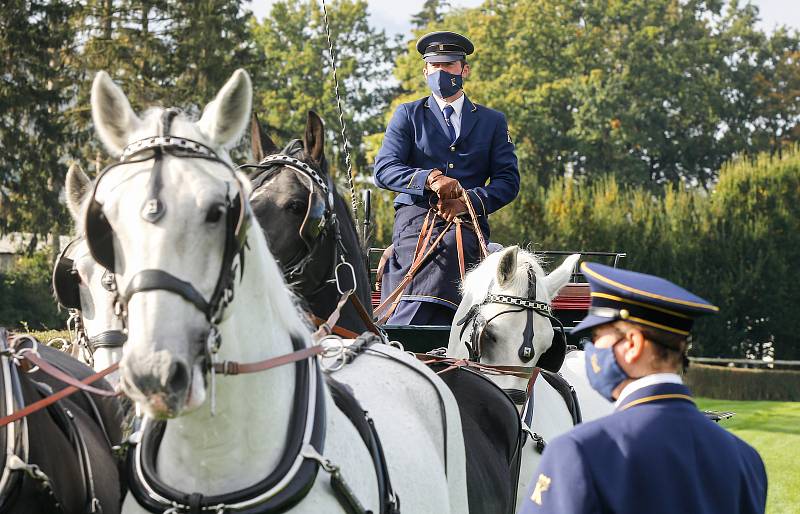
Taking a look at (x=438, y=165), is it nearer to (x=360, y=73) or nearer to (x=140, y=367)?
(x=140, y=367)

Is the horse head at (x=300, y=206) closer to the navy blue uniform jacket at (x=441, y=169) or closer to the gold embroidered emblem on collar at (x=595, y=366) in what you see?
the navy blue uniform jacket at (x=441, y=169)

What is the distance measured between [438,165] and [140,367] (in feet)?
15.0

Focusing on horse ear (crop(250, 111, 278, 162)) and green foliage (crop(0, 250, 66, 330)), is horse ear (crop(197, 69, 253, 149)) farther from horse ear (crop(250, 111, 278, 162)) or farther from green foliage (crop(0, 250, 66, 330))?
green foliage (crop(0, 250, 66, 330))

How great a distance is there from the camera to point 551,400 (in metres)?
6.95

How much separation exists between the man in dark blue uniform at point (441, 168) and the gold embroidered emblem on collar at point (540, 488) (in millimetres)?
4058

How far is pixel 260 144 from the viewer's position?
5730 millimetres

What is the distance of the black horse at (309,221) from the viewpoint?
17.5 feet

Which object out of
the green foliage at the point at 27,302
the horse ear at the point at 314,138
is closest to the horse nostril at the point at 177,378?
the horse ear at the point at 314,138

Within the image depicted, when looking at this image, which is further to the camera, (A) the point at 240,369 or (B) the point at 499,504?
(B) the point at 499,504

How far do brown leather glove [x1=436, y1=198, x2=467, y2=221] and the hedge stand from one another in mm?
22855

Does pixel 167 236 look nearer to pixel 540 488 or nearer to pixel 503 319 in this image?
pixel 540 488

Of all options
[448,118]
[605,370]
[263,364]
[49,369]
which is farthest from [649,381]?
[448,118]

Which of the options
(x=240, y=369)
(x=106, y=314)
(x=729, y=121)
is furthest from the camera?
(x=729, y=121)

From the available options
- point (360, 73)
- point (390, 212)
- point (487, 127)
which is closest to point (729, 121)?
point (360, 73)
